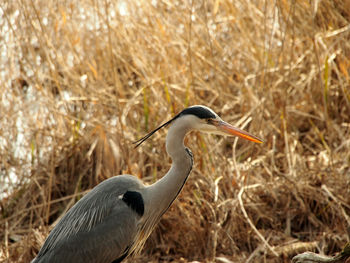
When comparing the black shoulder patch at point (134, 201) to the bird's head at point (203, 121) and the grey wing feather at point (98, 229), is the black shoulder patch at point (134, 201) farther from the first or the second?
the bird's head at point (203, 121)

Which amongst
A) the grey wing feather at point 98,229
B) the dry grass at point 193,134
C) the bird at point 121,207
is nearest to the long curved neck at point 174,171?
A: the bird at point 121,207

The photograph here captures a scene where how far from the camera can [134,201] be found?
3564 mm

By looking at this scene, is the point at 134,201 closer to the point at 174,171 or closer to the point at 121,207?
the point at 121,207

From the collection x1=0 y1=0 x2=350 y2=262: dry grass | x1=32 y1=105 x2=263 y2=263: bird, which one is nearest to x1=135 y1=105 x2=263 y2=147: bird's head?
x1=32 y1=105 x2=263 y2=263: bird

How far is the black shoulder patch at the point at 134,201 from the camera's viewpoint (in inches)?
140

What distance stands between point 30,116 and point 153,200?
2092mm

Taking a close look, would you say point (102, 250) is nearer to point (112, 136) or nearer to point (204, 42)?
point (112, 136)

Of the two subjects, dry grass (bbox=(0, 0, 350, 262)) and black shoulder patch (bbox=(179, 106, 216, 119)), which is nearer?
black shoulder patch (bbox=(179, 106, 216, 119))

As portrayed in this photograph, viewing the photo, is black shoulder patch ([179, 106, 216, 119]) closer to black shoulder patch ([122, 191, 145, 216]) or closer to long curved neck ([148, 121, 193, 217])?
long curved neck ([148, 121, 193, 217])

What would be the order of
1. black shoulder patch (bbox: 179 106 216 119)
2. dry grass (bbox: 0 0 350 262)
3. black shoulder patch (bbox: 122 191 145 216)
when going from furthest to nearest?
dry grass (bbox: 0 0 350 262) < black shoulder patch (bbox: 122 191 145 216) < black shoulder patch (bbox: 179 106 216 119)

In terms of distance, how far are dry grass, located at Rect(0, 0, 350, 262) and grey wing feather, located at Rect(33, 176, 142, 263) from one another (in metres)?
0.89

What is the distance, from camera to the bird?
11.3ft

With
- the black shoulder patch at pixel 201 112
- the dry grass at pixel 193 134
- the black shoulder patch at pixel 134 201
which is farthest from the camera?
the dry grass at pixel 193 134

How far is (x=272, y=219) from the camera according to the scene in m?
4.57
